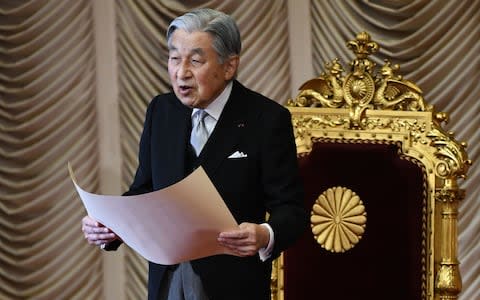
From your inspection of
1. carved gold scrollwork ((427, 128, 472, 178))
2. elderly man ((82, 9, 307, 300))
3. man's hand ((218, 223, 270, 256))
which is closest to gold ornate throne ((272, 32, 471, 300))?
carved gold scrollwork ((427, 128, 472, 178))

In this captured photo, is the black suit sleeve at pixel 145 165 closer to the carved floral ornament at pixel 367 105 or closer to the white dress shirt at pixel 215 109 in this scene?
the white dress shirt at pixel 215 109

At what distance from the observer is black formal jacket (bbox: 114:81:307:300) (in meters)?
2.08

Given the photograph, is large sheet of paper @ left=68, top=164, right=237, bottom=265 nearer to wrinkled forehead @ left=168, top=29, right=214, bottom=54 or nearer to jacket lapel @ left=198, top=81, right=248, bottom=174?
jacket lapel @ left=198, top=81, right=248, bottom=174

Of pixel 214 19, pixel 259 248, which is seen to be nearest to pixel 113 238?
pixel 259 248

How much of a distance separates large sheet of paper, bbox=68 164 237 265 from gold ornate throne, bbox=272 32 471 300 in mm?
968

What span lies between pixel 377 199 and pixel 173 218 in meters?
1.10

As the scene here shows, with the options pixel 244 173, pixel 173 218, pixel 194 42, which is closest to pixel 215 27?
pixel 194 42

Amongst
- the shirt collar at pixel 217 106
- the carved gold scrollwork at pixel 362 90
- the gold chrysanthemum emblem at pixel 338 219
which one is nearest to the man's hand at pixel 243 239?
the shirt collar at pixel 217 106

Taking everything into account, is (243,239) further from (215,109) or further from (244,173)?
(215,109)

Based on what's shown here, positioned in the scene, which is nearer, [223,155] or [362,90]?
[223,155]

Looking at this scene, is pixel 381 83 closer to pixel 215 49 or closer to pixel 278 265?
pixel 278 265

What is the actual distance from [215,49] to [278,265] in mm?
1003

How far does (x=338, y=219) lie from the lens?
9.39ft

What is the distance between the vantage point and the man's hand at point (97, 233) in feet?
6.80
